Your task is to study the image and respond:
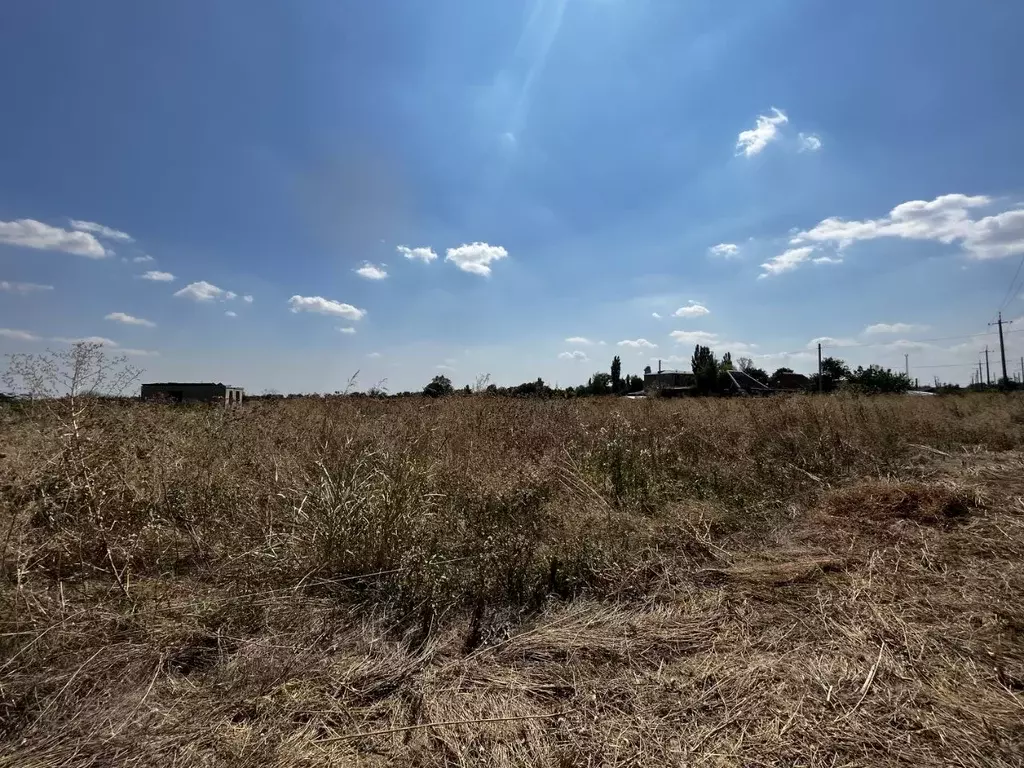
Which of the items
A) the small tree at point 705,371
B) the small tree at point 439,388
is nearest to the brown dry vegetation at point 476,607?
the small tree at point 439,388

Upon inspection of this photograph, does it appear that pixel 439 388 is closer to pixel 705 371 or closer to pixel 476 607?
pixel 476 607

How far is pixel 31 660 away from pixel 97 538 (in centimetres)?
113

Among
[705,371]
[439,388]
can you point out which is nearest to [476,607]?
[439,388]

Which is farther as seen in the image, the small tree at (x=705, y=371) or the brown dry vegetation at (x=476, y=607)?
the small tree at (x=705, y=371)

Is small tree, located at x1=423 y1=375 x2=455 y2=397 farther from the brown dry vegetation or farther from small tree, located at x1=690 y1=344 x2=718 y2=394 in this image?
small tree, located at x1=690 y1=344 x2=718 y2=394

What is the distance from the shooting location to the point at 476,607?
2.55 metres

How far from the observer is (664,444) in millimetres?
6355

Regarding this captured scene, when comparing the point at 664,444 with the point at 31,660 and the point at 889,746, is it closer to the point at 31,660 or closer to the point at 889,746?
the point at 889,746

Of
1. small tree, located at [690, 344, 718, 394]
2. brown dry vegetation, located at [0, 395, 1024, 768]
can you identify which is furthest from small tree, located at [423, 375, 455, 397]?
small tree, located at [690, 344, 718, 394]

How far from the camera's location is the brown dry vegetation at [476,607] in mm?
1627

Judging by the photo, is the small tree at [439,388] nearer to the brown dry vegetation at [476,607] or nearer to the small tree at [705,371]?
the brown dry vegetation at [476,607]

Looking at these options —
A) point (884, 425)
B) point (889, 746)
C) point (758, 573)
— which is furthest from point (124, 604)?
point (884, 425)

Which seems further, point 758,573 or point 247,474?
point 247,474

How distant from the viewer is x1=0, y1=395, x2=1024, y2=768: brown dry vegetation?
5.34ft
